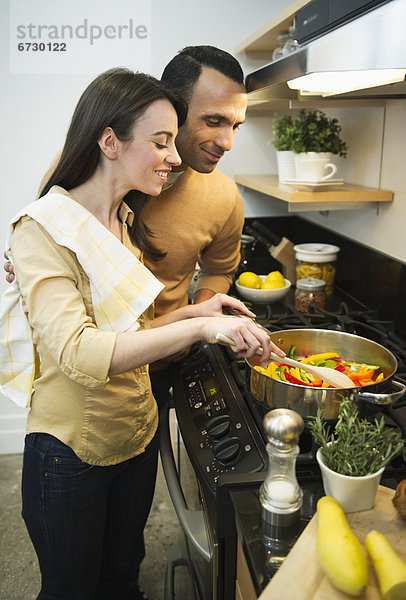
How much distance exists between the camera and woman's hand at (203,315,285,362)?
1.03 metres

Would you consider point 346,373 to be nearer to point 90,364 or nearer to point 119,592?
point 90,364

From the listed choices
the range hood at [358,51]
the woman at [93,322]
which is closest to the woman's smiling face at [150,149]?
the woman at [93,322]

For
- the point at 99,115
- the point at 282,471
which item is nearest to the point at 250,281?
the point at 99,115

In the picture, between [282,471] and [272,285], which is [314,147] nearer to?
[272,285]

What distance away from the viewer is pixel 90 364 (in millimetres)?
964

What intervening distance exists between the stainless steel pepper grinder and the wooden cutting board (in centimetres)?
5

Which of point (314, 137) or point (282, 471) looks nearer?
point (282, 471)

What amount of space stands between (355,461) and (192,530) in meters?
0.57

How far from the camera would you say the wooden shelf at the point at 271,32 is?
1.51 m

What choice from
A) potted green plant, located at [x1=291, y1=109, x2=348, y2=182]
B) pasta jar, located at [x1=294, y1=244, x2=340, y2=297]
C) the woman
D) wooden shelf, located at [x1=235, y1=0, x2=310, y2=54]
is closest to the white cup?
potted green plant, located at [x1=291, y1=109, x2=348, y2=182]

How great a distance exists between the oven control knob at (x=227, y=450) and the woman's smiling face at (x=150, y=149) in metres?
0.54

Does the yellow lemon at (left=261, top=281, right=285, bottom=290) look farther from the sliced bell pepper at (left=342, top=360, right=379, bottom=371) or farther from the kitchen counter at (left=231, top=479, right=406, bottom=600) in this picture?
the kitchen counter at (left=231, top=479, right=406, bottom=600)

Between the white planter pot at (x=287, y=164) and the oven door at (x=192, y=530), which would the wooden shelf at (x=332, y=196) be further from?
the oven door at (x=192, y=530)

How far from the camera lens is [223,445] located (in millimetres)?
1106
